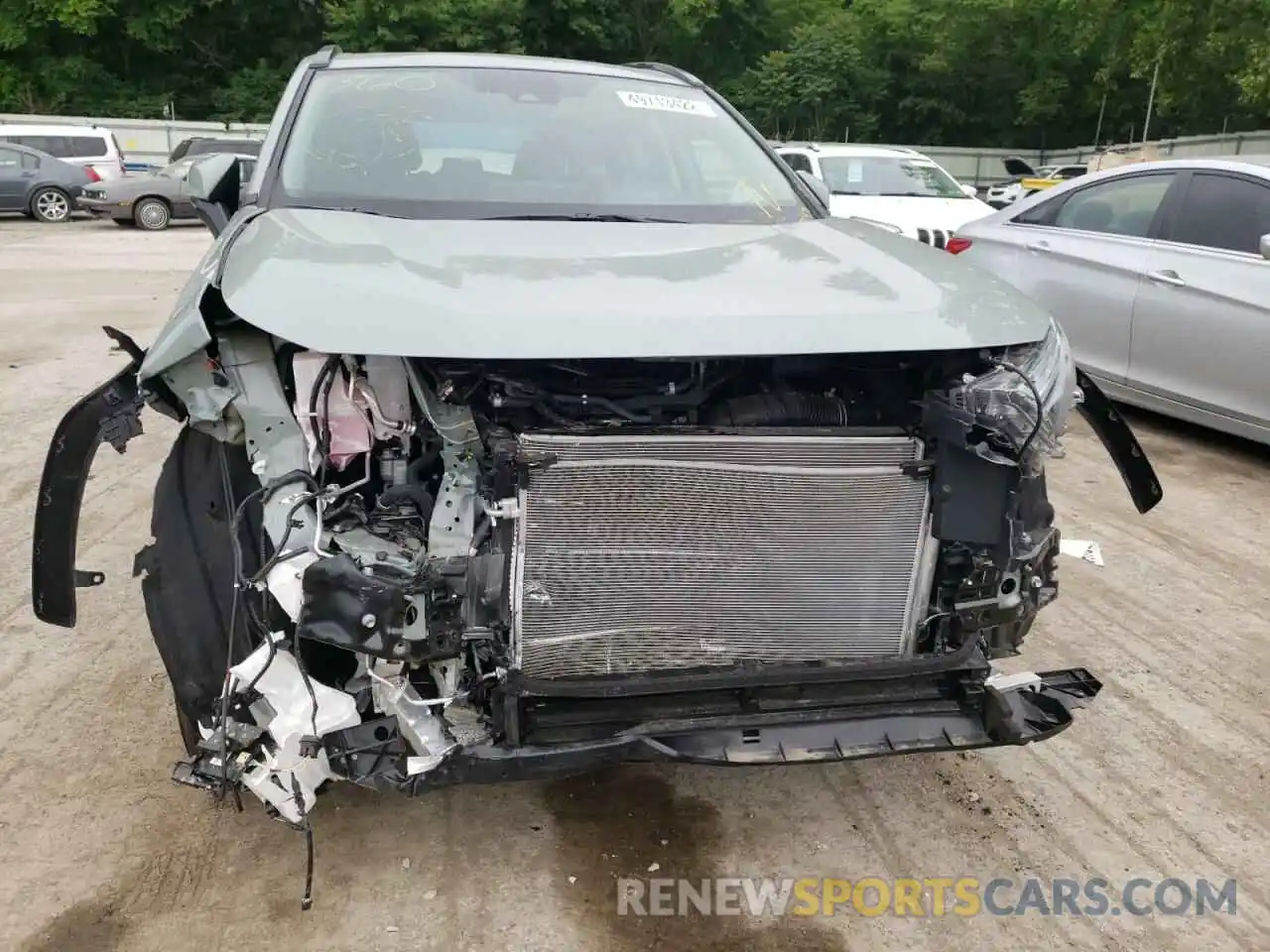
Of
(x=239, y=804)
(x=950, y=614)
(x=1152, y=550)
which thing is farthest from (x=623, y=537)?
(x=1152, y=550)

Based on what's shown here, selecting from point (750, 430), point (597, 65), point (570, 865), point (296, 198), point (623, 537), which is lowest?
point (570, 865)

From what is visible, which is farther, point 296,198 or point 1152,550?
point 1152,550

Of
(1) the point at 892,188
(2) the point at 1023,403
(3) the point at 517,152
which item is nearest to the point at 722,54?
(1) the point at 892,188

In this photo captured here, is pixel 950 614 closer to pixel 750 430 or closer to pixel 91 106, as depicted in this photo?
pixel 750 430

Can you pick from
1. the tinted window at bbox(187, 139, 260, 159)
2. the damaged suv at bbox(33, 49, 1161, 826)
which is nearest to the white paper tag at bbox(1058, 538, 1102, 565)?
the damaged suv at bbox(33, 49, 1161, 826)

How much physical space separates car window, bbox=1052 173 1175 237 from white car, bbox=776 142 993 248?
268 cm

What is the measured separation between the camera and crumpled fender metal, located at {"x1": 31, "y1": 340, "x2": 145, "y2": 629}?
92.4 inches

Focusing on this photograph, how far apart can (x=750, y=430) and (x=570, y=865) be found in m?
1.15

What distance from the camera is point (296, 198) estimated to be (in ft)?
9.82

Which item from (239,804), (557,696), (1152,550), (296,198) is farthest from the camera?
(1152,550)

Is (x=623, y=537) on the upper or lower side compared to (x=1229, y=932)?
upper

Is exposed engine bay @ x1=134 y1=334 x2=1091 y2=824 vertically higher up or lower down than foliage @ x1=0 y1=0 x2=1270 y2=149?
lower down

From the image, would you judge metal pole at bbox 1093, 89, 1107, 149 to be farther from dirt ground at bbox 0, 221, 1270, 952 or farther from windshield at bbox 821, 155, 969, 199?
dirt ground at bbox 0, 221, 1270, 952

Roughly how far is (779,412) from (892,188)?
8.46m
